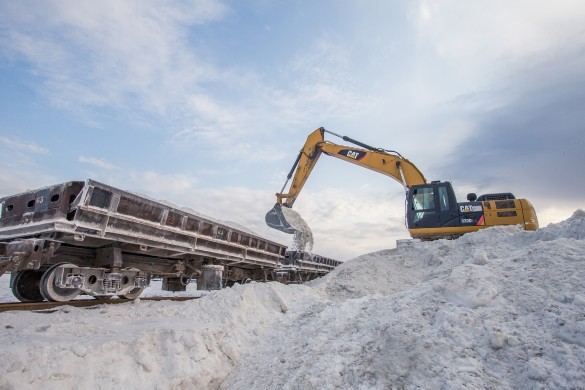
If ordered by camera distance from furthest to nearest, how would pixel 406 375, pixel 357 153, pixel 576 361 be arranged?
pixel 357 153, pixel 406 375, pixel 576 361

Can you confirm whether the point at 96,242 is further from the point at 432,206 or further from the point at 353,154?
the point at 353,154

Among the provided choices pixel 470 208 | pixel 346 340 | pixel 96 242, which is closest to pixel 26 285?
pixel 96 242

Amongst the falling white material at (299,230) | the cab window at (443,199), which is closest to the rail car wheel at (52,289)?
the falling white material at (299,230)

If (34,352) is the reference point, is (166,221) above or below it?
above

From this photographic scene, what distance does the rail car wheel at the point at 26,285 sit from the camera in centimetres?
540

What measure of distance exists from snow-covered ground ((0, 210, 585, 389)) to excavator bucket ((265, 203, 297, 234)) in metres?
8.59

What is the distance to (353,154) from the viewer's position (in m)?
14.5

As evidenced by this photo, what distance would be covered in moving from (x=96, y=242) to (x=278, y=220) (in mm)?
9054

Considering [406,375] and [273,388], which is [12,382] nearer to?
[273,388]

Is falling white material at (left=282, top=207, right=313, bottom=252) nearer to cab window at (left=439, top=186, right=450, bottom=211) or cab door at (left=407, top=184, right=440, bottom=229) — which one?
cab door at (left=407, top=184, right=440, bottom=229)

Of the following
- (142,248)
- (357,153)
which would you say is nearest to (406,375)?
(142,248)

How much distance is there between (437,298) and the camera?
3648mm

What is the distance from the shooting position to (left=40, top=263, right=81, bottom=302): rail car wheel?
15.3 ft

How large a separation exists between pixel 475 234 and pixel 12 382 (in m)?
9.82
